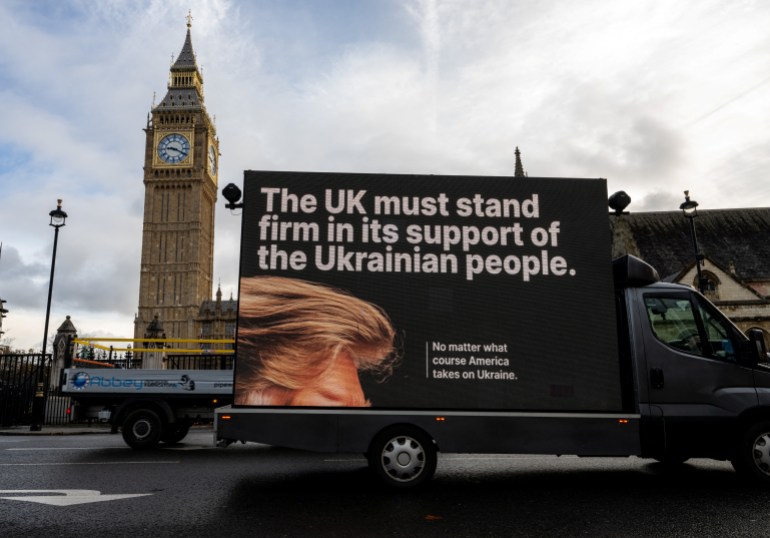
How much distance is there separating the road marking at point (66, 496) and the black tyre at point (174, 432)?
4013mm

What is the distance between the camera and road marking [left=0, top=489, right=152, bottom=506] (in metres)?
5.47

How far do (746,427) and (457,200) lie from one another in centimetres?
439

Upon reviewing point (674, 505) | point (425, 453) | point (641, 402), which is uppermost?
point (641, 402)

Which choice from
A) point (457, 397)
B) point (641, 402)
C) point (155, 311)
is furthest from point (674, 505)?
point (155, 311)

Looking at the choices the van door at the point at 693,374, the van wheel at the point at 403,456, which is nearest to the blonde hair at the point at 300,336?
the van wheel at the point at 403,456

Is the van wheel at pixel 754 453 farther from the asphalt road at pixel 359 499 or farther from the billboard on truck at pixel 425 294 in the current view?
the billboard on truck at pixel 425 294

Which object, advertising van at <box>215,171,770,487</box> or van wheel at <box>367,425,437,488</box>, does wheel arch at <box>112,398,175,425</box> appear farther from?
van wheel at <box>367,425,437,488</box>

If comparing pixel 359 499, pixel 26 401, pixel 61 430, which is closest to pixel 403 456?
pixel 359 499

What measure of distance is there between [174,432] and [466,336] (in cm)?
727

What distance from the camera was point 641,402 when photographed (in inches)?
245

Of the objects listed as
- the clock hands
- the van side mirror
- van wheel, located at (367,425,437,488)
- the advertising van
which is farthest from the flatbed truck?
the clock hands

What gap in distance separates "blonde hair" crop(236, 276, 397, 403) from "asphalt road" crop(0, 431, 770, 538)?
51.8 inches

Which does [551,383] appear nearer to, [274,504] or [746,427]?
[746,427]

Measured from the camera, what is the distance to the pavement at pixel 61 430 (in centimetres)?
1484
